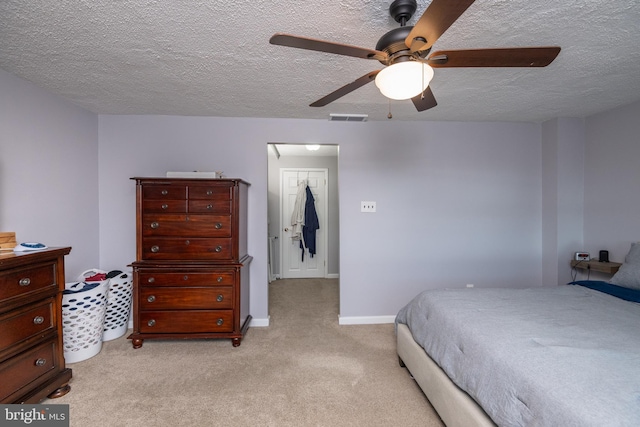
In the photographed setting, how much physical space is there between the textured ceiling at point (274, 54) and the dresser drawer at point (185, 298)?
170 cm

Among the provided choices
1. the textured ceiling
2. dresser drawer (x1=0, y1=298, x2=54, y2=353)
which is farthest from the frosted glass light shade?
dresser drawer (x1=0, y1=298, x2=54, y2=353)

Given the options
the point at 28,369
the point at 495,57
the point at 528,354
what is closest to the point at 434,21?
the point at 495,57

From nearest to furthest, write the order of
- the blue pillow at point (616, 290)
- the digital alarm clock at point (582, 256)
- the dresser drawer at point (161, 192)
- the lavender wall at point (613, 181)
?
1. the blue pillow at point (616, 290)
2. the dresser drawer at point (161, 192)
3. the lavender wall at point (613, 181)
4. the digital alarm clock at point (582, 256)

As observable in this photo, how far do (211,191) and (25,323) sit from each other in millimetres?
1437

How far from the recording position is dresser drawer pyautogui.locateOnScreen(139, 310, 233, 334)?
256 centimetres

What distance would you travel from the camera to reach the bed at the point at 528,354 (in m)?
0.97

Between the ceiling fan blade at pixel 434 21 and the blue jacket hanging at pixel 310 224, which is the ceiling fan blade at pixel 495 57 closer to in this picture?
the ceiling fan blade at pixel 434 21

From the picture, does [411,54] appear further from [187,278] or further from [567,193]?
[567,193]

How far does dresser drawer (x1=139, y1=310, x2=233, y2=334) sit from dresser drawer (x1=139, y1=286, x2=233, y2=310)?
0.04 m

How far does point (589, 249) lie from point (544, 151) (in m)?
1.14

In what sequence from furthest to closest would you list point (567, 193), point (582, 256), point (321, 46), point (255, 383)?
point (567, 193)
point (582, 256)
point (255, 383)
point (321, 46)

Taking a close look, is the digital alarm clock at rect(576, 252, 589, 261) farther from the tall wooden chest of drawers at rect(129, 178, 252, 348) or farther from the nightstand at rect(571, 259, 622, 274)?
the tall wooden chest of drawers at rect(129, 178, 252, 348)

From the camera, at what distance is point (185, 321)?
102 inches

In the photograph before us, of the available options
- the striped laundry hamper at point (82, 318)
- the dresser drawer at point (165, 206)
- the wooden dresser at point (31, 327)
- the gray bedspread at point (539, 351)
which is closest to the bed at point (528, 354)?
the gray bedspread at point (539, 351)
